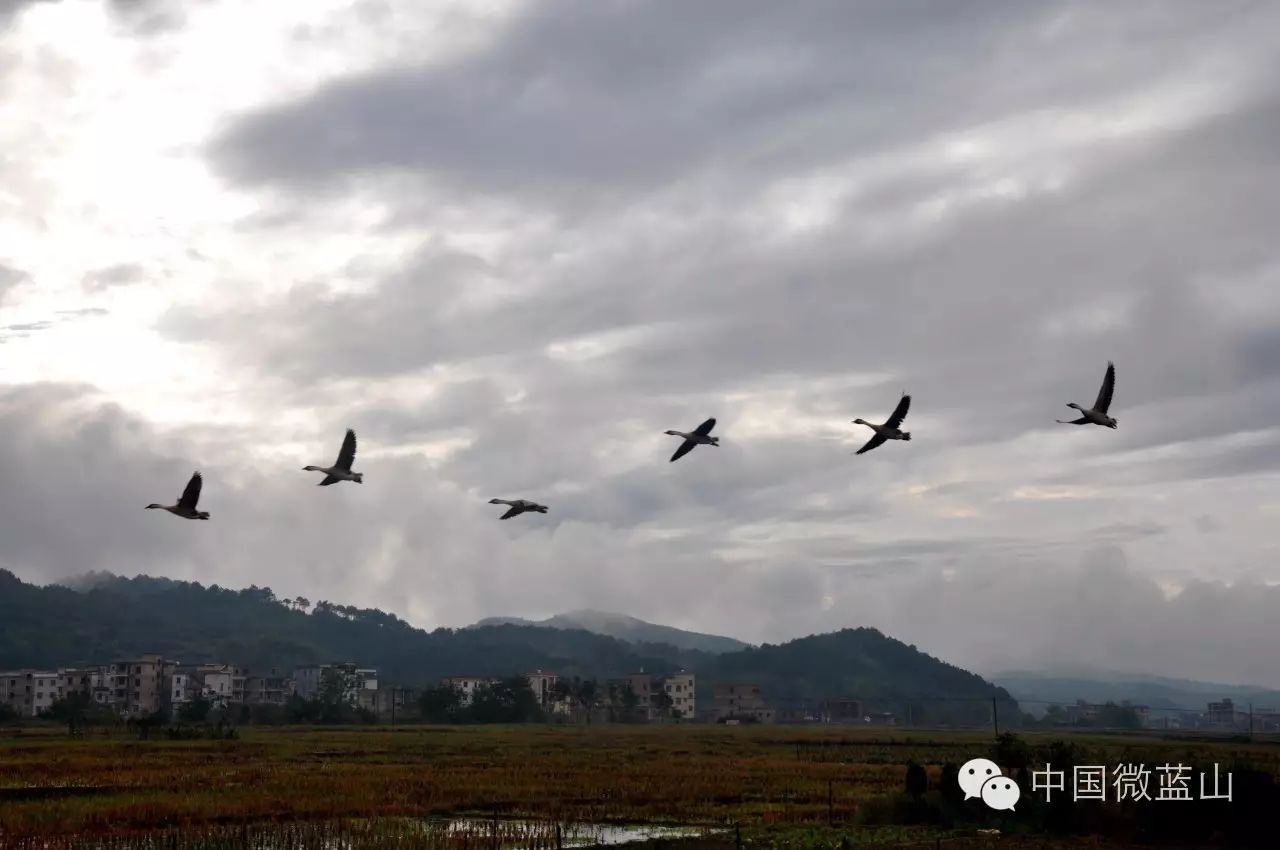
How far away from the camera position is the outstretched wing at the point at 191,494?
Result: 120 ft

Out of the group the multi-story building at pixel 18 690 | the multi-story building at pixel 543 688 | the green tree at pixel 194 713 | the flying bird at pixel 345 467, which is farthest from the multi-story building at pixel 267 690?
the flying bird at pixel 345 467

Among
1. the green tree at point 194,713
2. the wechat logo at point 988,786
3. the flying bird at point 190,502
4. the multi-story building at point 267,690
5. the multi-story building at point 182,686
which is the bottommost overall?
the multi-story building at point 267,690

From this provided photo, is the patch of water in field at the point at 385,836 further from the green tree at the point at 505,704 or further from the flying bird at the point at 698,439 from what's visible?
the green tree at the point at 505,704

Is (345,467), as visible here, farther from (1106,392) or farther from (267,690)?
(267,690)

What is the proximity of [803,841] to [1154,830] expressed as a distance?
873 cm

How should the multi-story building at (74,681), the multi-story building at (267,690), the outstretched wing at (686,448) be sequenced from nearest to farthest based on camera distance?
the outstretched wing at (686,448)
the multi-story building at (74,681)
the multi-story building at (267,690)

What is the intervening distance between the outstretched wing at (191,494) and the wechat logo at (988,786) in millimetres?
21861

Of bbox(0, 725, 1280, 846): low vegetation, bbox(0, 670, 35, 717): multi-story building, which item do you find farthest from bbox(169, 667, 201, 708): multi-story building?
bbox(0, 725, 1280, 846): low vegetation

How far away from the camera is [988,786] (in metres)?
33.4

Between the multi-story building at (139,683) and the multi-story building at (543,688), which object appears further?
the multi-story building at (139,683)

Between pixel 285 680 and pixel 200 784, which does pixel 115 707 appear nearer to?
pixel 285 680

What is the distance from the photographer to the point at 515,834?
106 feet

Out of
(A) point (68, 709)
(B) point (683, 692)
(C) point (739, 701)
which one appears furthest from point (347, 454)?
(C) point (739, 701)

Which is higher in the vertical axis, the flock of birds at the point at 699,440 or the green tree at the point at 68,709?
the flock of birds at the point at 699,440
